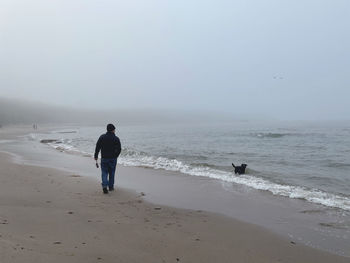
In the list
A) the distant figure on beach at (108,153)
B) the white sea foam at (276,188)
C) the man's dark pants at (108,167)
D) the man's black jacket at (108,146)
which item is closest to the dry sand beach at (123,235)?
the man's dark pants at (108,167)

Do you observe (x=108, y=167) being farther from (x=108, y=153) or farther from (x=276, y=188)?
(x=276, y=188)

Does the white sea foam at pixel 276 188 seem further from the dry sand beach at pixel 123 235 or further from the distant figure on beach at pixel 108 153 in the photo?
the distant figure on beach at pixel 108 153

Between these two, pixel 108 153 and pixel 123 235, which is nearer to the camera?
pixel 123 235

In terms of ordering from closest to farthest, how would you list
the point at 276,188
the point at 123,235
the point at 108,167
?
the point at 123,235 < the point at 108,167 < the point at 276,188

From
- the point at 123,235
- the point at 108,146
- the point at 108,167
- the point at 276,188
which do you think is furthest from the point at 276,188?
the point at 123,235

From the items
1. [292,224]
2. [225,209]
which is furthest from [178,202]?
[292,224]

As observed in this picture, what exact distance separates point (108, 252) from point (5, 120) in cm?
13634

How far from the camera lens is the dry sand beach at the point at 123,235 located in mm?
4125

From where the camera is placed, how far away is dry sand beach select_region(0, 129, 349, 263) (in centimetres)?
412

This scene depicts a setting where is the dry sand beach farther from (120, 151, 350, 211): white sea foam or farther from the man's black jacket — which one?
(120, 151, 350, 211): white sea foam

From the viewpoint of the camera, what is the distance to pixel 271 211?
7406 mm

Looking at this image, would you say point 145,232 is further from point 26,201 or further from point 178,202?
point 26,201

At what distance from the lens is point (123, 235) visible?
16.5ft

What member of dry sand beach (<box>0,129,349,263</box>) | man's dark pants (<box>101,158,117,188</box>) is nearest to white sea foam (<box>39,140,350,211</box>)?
dry sand beach (<box>0,129,349,263</box>)
